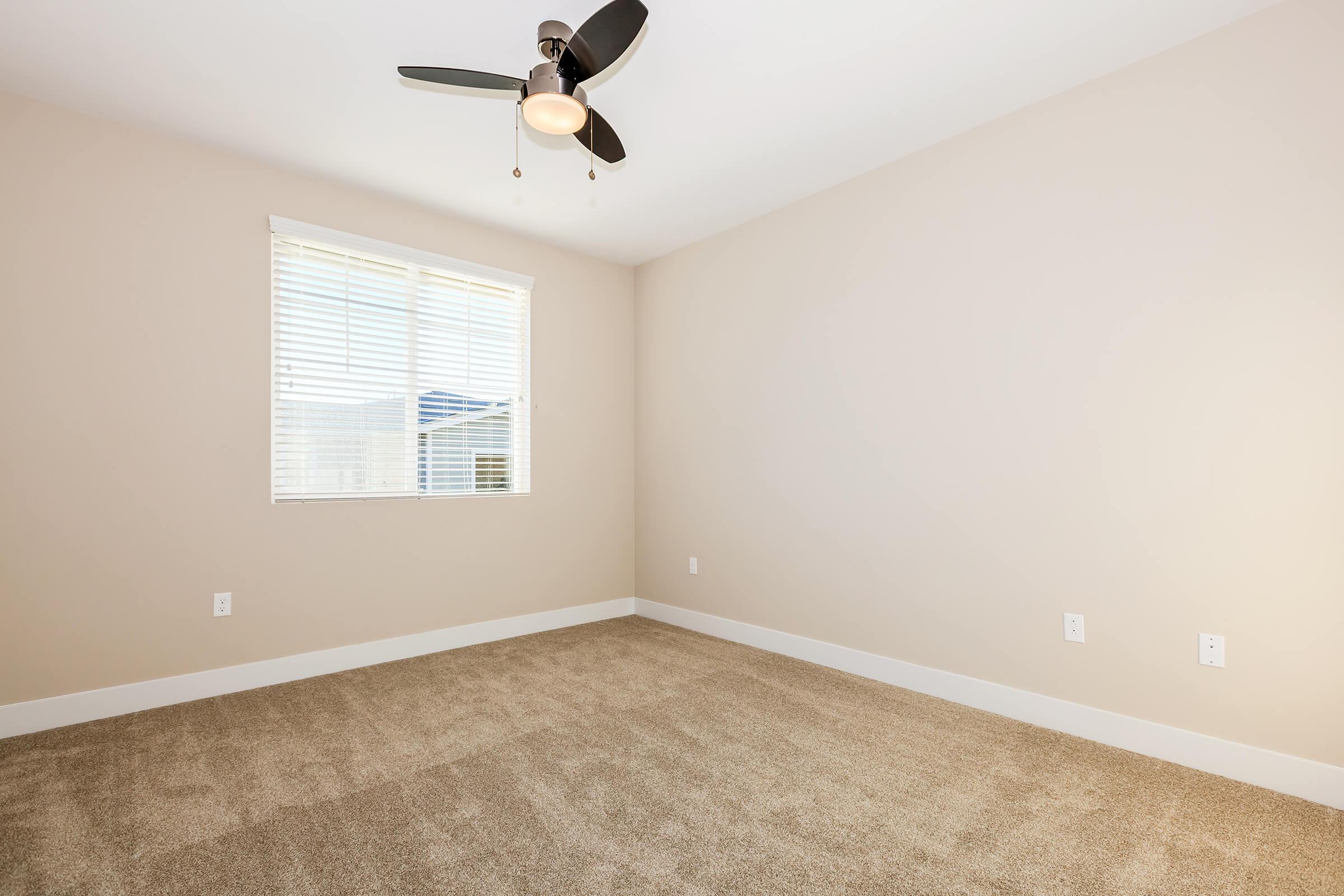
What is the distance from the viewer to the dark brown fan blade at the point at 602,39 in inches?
69.1

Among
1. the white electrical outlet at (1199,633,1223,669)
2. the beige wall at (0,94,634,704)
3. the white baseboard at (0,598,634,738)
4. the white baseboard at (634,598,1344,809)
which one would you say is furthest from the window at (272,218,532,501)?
the white electrical outlet at (1199,633,1223,669)

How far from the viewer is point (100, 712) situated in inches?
109

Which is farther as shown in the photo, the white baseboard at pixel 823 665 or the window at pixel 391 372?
the window at pixel 391 372

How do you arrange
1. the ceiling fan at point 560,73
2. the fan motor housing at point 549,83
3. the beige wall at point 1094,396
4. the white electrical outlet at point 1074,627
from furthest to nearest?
1. the white electrical outlet at point 1074,627
2. the beige wall at point 1094,396
3. the fan motor housing at point 549,83
4. the ceiling fan at point 560,73

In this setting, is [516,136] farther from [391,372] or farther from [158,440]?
[158,440]

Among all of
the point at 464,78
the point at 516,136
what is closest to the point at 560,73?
the point at 464,78

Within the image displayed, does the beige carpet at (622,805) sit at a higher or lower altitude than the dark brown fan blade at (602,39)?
lower

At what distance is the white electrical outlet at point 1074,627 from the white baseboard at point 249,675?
3.04m

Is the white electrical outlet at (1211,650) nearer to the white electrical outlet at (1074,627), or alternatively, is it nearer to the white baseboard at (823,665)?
the white baseboard at (823,665)

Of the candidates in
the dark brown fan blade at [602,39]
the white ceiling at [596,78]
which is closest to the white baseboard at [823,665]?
the white ceiling at [596,78]

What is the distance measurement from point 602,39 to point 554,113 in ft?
0.86

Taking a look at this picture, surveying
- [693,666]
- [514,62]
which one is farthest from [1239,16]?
[693,666]

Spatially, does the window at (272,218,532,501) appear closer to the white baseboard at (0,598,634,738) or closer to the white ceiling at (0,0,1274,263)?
the white ceiling at (0,0,1274,263)

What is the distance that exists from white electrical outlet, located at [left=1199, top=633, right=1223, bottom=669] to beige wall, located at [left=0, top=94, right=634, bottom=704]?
3.70m
